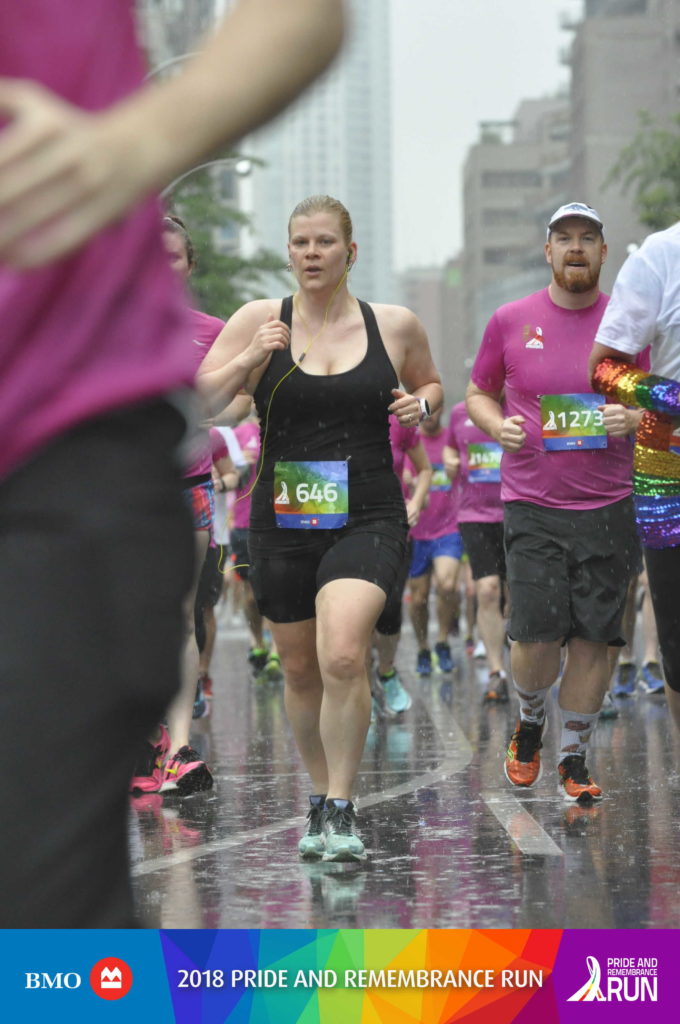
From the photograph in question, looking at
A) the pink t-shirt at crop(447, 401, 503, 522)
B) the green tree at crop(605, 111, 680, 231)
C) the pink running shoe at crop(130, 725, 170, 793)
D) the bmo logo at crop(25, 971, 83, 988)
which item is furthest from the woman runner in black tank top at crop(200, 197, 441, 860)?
the green tree at crop(605, 111, 680, 231)

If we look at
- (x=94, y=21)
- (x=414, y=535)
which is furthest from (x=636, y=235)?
(x=94, y=21)

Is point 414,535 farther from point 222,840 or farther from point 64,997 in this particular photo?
point 64,997

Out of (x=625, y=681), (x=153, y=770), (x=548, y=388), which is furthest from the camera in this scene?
(x=625, y=681)

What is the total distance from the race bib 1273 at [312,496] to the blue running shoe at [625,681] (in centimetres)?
616

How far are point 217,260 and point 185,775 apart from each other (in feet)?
122

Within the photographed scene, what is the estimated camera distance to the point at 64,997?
315 cm

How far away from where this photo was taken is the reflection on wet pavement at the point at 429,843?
16.6ft

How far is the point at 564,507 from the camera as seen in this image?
709cm

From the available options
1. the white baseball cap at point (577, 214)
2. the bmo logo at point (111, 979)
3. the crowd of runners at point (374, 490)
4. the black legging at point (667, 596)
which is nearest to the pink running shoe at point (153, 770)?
the crowd of runners at point (374, 490)

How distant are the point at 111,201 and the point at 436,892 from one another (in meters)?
4.11

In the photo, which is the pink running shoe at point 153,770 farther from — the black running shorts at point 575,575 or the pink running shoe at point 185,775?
the black running shorts at point 575,575

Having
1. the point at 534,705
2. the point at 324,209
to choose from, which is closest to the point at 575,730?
the point at 534,705

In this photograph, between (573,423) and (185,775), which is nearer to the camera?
(573,423)

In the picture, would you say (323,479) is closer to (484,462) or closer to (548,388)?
(548,388)
